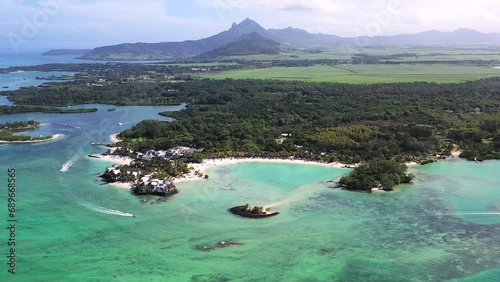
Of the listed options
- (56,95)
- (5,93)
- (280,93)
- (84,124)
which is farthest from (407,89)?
(5,93)

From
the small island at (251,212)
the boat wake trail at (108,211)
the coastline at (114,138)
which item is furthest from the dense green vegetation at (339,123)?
the boat wake trail at (108,211)

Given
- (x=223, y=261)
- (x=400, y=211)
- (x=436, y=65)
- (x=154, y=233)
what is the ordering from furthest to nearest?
(x=436, y=65) → (x=400, y=211) → (x=154, y=233) → (x=223, y=261)

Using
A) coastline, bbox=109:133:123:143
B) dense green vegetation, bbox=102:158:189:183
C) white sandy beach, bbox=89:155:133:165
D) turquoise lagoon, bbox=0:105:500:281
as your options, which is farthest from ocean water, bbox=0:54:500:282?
coastline, bbox=109:133:123:143

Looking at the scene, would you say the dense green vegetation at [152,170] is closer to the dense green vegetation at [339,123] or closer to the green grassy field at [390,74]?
the dense green vegetation at [339,123]

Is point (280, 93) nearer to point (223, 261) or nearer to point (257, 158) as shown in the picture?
point (257, 158)

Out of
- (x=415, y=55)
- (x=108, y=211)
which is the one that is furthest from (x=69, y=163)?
(x=415, y=55)

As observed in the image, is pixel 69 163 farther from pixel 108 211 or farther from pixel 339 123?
pixel 339 123
